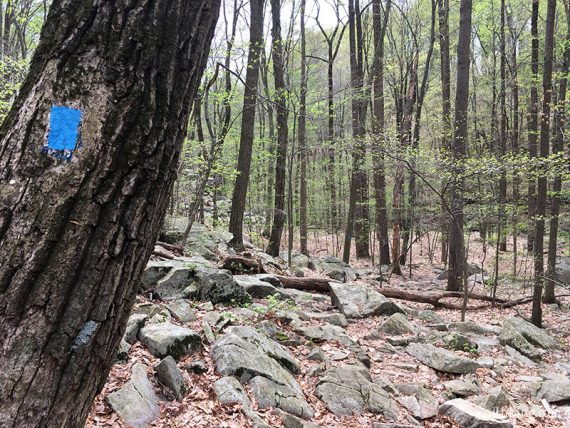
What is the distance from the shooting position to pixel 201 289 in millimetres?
5594

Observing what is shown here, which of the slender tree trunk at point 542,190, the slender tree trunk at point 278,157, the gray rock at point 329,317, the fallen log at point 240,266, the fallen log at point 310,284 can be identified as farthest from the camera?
the slender tree trunk at point 278,157

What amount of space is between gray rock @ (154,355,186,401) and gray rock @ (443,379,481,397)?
3300mm

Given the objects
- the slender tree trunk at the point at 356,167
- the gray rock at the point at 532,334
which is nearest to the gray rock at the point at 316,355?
the gray rock at the point at 532,334

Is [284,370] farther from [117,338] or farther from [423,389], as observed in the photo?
[117,338]

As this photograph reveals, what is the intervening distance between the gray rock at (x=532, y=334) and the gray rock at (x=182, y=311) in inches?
227

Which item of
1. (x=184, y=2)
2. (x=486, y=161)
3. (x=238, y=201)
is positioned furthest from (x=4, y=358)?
(x=238, y=201)

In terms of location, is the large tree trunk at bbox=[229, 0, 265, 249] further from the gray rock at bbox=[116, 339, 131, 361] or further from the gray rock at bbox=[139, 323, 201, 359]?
the gray rock at bbox=[116, 339, 131, 361]

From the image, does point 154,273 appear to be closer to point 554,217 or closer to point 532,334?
point 532,334

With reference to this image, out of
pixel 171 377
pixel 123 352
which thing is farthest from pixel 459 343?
pixel 123 352

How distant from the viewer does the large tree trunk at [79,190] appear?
43.3 inches

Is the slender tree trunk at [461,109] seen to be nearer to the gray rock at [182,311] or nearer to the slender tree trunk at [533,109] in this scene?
the slender tree trunk at [533,109]

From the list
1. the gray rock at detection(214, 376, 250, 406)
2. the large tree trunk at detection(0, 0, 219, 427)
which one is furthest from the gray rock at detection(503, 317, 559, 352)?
the large tree trunk at detection(0, 0, 219, 427)

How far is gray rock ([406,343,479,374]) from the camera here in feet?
17.6

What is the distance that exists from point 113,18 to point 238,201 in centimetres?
1001
